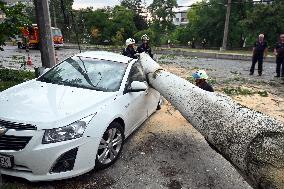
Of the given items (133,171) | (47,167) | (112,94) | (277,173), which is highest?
(112,94)

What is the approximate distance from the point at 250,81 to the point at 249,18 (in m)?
25.2

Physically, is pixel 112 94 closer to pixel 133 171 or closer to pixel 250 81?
pixel 133 171

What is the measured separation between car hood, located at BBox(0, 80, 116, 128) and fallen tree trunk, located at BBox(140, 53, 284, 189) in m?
1.29

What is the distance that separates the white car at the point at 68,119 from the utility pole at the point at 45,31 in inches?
119

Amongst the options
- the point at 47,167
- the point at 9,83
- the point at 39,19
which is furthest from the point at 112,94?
the point at 9,83

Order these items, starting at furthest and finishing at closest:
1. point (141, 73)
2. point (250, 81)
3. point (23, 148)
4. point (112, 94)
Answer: point (250, 81) < point (141, 73) < point (112, 94) < point (23, 148)

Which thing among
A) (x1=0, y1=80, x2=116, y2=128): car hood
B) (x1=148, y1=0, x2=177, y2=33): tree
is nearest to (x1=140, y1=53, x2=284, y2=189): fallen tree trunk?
(x1=0, y1=80, x2=116, y2=128): car hood

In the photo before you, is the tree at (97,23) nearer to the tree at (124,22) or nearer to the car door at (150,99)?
the tree at (124,22)

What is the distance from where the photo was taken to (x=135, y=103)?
18.7 feet

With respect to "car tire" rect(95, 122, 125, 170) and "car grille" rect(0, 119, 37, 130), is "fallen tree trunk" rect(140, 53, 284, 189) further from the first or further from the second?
"car grille" rect(0, 119, 37, 130)

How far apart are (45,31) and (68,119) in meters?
5.16

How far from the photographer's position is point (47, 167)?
3957 mm

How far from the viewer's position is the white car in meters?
3.94

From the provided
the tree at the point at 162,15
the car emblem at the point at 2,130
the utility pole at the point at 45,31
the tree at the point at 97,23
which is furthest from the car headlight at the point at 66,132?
the tree at the point at 162,15
